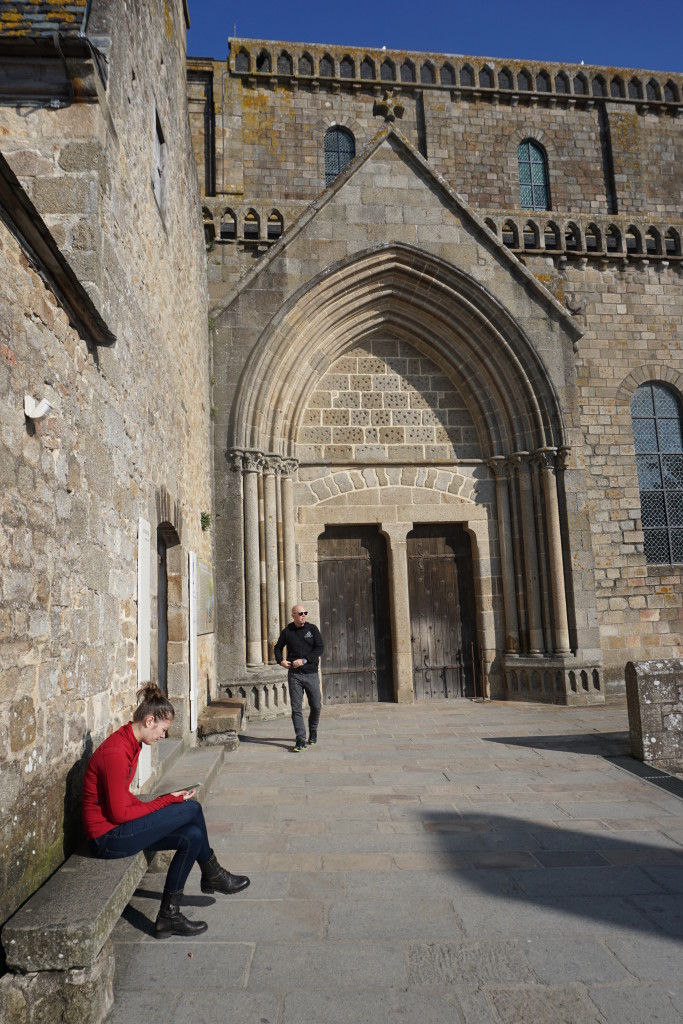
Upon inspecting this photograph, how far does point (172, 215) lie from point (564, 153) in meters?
9.08

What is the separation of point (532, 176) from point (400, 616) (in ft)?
27.2

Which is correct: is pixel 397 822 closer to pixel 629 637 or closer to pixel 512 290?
pixel 629 637

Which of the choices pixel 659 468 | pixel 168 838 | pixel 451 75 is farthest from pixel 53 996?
pixel 451 75

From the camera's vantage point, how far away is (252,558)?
9.02 m

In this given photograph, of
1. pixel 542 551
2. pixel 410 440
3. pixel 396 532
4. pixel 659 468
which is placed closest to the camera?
pixel 542 551

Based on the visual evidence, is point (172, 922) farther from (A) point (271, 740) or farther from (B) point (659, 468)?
(B) point (659, 468)

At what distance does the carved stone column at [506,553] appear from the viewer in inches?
388

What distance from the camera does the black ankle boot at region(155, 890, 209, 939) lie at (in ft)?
10.1

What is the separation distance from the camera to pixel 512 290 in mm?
10125

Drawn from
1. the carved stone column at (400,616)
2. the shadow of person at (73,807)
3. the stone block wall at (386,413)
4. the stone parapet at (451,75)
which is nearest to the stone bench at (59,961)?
the shadow of person at (73,807)

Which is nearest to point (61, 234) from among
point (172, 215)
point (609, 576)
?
point (172, 215)

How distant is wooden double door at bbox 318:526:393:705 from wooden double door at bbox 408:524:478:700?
1.46ft

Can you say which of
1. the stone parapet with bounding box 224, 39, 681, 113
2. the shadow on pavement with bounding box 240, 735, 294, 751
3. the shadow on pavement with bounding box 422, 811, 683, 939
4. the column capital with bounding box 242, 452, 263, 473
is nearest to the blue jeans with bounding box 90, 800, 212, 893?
the shadow on pavement with bounding box 422, 811, 683, 939

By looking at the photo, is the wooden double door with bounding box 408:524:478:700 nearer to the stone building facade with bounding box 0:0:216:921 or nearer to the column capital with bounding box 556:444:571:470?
the column capital with bounding box 556:444:571:470
